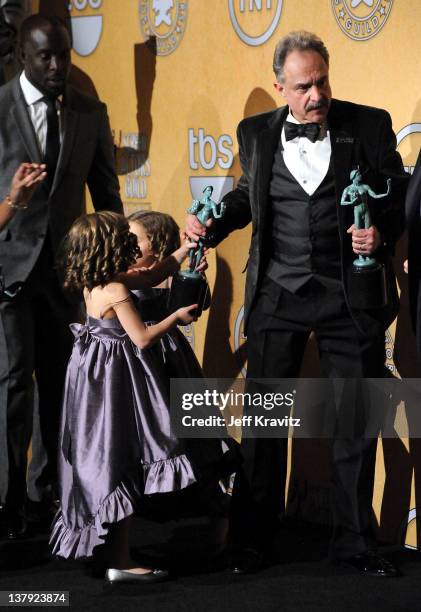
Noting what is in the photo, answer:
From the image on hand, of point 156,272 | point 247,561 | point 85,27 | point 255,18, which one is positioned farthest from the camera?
point 85,27

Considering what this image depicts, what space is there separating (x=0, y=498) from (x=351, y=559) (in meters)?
1.49

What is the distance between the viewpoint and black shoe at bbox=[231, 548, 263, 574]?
Answer: 371 cm

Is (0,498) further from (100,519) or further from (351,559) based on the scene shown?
(351,559)

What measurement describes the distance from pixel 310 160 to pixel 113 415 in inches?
43.5

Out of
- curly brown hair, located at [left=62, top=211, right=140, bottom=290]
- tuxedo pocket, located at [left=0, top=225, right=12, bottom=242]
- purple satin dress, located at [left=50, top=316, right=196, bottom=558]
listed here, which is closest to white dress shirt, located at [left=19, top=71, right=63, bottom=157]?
tuxedo pocket, located at [left=0, top=225, right=12, bottom=242]

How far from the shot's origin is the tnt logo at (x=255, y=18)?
4.21 m

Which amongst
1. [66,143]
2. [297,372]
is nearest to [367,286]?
[297,372]

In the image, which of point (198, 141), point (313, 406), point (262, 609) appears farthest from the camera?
point (198, 141)

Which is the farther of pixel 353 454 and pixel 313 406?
pixel 313 406

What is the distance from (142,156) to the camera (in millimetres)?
4855

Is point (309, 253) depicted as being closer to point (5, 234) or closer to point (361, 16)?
point (361, 16)

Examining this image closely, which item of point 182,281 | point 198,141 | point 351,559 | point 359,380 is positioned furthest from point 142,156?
point 351,559

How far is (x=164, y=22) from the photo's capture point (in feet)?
15.3

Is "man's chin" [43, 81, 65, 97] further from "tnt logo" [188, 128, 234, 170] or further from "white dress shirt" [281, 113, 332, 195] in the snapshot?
"white dress shirt" [281, 113, 332, 195]
